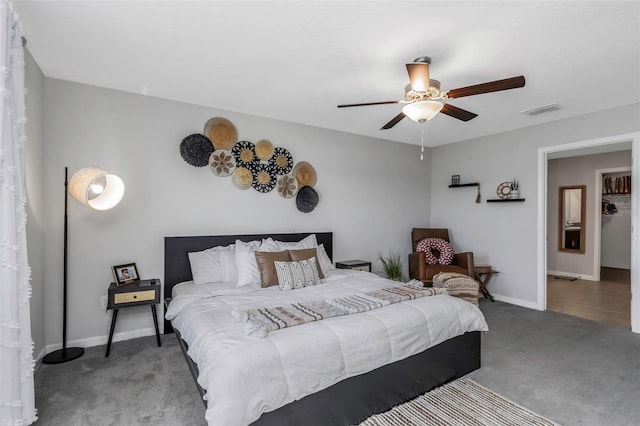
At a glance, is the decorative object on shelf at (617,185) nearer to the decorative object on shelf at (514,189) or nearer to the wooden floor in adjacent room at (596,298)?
the wooden floor in adjacent room at (596,298)

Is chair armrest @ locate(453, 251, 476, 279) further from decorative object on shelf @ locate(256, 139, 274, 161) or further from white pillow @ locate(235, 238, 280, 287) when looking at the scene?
decorative object on shelf @ locate(256, 139, 274, 161)

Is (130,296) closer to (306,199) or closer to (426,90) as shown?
(306,199)

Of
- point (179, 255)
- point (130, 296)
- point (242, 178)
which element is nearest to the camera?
point (130, 296)

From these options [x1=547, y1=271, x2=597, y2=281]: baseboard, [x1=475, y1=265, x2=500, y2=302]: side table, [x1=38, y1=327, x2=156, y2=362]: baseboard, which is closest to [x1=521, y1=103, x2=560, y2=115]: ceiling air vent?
[x1=475, y1=265, x2=500, y2=302]: side table

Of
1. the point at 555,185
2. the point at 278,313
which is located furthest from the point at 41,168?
the point at 555,185

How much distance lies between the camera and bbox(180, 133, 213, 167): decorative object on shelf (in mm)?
3609

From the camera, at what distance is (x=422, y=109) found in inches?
97.7

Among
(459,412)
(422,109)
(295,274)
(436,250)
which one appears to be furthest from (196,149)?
(436,250)

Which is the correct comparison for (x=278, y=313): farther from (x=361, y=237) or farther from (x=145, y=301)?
(x=361, y=237)

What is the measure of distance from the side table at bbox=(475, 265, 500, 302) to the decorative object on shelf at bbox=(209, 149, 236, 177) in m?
3.83

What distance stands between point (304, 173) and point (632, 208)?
3950mm

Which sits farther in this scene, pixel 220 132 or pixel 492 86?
pixel 220 132

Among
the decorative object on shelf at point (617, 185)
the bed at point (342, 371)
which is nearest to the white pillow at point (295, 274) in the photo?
the bed at point (342, 371)

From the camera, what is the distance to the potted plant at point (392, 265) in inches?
193
